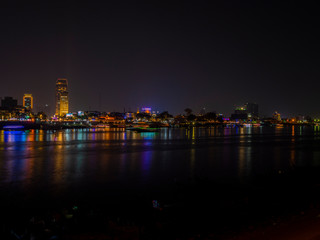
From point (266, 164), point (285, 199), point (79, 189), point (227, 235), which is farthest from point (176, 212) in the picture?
point (266, 164)

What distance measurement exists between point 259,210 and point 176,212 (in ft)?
9.50

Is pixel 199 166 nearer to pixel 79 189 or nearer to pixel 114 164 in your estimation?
pixel 114 164

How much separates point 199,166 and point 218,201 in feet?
43.1

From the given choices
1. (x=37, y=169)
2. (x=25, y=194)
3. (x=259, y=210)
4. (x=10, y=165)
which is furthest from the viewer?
(x=10, y=165)

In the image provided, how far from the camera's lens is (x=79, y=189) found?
640 inches

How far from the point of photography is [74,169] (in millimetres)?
23250

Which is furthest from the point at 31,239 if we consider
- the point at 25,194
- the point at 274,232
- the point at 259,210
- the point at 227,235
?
the point at 25,194

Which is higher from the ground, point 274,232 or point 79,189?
point 274,232

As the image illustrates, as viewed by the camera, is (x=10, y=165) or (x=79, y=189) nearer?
(x=79, y=189)

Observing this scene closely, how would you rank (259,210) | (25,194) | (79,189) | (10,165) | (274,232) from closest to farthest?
(274,232)
(259,210)
(25,194)
(79,189)
(10,165)

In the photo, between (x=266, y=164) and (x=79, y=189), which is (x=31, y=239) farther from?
(x=266, y=164)

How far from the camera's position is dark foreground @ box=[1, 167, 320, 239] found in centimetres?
755

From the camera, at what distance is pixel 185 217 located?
10008mm

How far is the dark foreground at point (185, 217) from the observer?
7.55 meters
